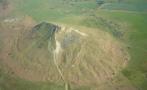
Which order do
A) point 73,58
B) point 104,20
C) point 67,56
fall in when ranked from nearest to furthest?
1. point 73,58
2. point 67,56
3. point 104,20

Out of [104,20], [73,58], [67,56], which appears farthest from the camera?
[104,20]

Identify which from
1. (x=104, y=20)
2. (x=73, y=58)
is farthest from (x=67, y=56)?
(x=104, y=20)

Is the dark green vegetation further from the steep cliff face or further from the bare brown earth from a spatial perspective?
the steep cliff face

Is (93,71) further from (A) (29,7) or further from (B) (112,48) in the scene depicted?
(A) (29,7)

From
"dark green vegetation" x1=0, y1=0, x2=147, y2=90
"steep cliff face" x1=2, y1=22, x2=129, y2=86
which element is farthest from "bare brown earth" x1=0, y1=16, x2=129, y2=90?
"dark green vegetation" x1=0, y1=0, x2=147, y2=90

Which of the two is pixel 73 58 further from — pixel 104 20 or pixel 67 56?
pixel 104 20

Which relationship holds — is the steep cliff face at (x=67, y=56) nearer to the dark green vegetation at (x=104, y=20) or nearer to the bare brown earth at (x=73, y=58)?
the bare brown earth at (x=73, y=58)

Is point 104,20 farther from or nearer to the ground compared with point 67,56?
farther from the ground
